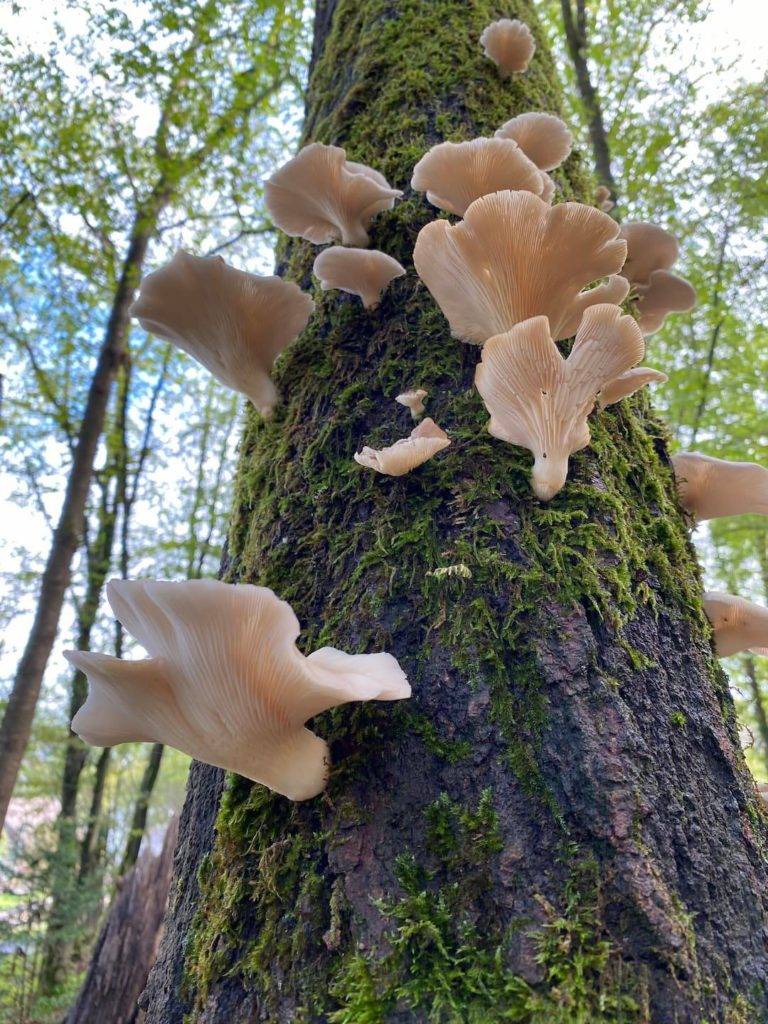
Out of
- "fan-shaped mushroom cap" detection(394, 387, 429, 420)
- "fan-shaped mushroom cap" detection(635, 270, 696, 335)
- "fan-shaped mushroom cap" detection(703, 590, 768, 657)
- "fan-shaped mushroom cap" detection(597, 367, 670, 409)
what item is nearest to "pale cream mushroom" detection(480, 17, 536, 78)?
"fan-shaped mushroom cap" detection(635, 270, 696, 335)

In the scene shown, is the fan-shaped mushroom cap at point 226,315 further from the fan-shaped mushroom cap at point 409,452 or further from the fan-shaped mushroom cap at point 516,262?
the fan-shaped mushroom cap at point 409,452

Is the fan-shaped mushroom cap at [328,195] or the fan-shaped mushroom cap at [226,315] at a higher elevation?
the fan-shaped mushroom cap at [328,195]

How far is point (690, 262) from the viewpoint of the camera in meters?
7.04

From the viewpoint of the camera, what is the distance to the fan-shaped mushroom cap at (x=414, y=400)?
1.70 metres

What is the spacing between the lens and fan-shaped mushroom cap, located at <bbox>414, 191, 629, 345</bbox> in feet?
5.21

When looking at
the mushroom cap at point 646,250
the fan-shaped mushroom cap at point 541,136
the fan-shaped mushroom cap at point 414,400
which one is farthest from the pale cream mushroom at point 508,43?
the fan-shaped mushroom cap at point 414,400

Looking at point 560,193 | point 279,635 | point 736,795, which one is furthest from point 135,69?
point 736,795

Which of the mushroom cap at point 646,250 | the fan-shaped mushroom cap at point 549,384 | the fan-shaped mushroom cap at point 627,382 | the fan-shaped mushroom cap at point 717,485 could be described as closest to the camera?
the fan-shaped mushroom cap at point 549,384

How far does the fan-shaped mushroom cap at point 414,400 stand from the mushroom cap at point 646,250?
1.30 m

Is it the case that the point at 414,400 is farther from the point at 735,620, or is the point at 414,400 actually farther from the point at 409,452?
the point at 735,620

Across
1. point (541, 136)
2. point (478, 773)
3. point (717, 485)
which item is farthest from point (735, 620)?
point (541, 136)

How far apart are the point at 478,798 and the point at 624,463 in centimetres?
106

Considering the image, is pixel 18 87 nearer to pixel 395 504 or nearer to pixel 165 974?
pixel 395 504

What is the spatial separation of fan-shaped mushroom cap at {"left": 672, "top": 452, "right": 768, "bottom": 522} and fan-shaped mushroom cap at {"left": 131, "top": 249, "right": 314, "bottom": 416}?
1383 millimetres
